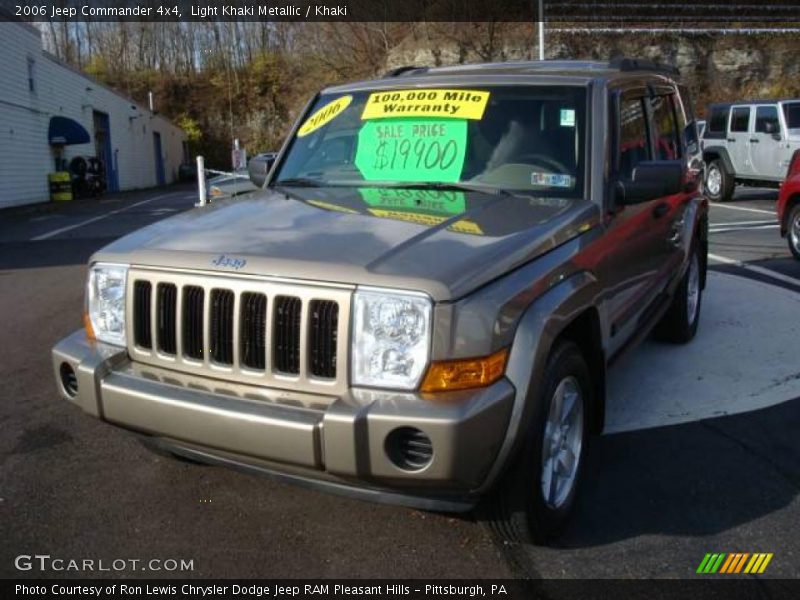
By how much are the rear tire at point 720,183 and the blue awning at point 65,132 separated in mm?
20137

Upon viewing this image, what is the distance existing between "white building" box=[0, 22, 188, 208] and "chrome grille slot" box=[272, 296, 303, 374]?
20.6m

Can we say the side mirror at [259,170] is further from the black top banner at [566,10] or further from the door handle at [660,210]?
the black top banner at [566,10]

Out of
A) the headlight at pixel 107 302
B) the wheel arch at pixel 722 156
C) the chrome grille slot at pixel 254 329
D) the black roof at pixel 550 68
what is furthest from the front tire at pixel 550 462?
the wheel arch at pixel 722 156

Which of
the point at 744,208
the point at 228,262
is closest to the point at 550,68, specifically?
the point at 228,262

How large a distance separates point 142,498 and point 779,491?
2870 millimetres

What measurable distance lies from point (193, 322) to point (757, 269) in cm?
750

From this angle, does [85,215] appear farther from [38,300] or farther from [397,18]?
[397,18]

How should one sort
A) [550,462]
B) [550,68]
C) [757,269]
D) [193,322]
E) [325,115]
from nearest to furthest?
[193,322] < [550,462] < [550,68] < [325,115] < [757,269]

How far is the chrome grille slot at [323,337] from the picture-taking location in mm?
2572

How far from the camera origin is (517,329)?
2600 millimetres

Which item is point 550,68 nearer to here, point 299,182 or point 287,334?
point 299,182

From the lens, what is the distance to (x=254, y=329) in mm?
2717

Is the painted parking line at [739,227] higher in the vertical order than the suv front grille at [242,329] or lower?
lower
